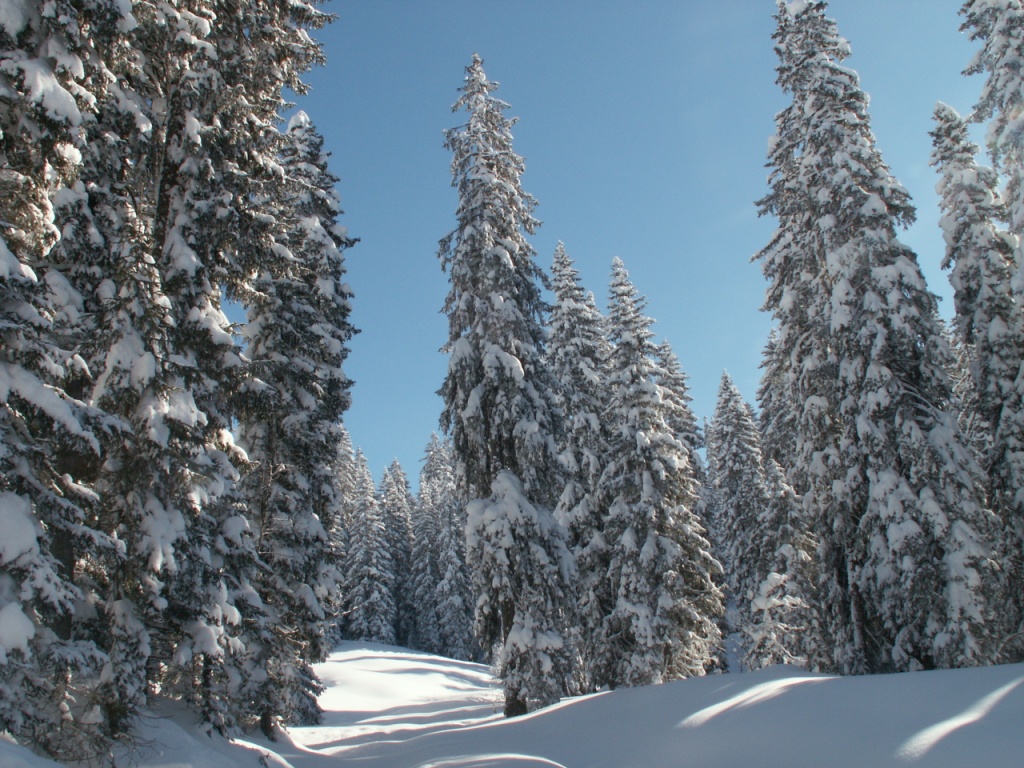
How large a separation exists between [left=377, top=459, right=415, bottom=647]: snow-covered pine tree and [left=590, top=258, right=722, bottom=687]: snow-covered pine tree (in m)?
42.8

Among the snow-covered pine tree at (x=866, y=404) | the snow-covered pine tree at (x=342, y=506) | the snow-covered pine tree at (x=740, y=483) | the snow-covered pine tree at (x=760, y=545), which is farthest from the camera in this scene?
the snow-covered pine tree at (x=740, y=483)

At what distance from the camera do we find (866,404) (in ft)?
51.5

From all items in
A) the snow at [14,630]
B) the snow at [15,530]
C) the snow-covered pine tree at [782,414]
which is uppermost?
the snow-covered pine tree at [782,414]

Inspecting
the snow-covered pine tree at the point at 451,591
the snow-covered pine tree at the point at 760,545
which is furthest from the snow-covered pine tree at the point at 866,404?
the snow-covered pine tree at the point at 451,591

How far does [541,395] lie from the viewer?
1825cm

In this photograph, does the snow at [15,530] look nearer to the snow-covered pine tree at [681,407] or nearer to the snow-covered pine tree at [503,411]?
the snow-covered pine tree at [503,411]

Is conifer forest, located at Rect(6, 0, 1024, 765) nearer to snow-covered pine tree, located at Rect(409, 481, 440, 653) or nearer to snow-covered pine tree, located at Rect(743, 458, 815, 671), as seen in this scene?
snow-covered pine tree, located at Rect(743, 458, 815, 671)

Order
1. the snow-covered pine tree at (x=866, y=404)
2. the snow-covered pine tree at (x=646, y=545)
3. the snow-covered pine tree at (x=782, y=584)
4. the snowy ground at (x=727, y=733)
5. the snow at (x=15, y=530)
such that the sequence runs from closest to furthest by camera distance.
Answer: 1. the snow at (x=15, y=530)
2. the snowy ground at (x=727, y=733)
3. the snow-covered pine tree at (x=866, y=404)
4. the snow-covered pine tree at (x=646, y=545)
5. the snow-covered pine tree at (x=782, y=584)

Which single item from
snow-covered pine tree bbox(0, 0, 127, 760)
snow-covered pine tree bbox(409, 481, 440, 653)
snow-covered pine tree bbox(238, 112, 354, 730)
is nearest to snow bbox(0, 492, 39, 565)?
snow-covered pine tree bbox(0, 0, 127, 760)

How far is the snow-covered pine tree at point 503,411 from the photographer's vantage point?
16.3 m

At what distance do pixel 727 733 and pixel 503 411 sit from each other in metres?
9.94

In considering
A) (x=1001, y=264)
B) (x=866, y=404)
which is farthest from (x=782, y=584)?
(x=1001, y=264)

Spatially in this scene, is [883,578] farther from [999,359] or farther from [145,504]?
[145,504]

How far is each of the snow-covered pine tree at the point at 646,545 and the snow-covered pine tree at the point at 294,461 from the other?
946cm
